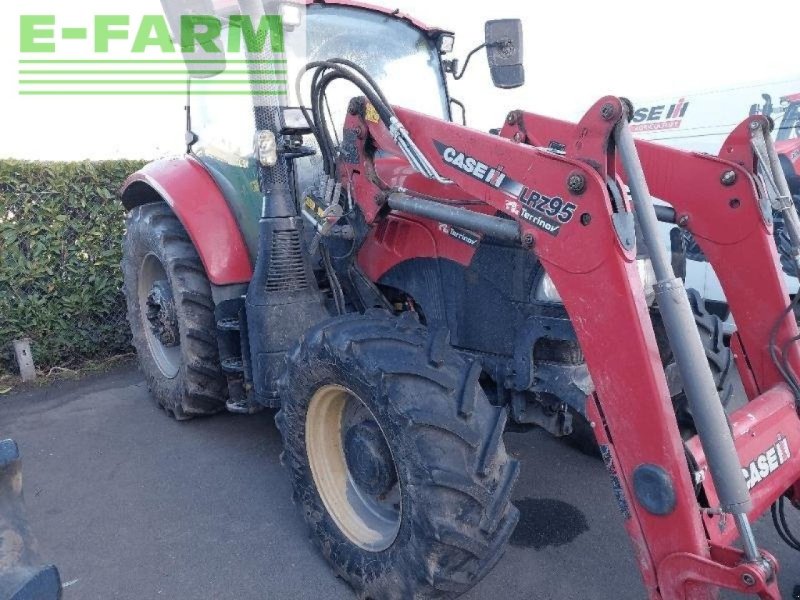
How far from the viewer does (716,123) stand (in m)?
5.91

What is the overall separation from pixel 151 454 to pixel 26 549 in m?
2.23

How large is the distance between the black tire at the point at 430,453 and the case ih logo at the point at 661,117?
5.13 metres

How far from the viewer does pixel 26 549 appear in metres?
1.50

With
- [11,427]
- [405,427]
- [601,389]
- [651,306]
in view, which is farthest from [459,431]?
[11,427]

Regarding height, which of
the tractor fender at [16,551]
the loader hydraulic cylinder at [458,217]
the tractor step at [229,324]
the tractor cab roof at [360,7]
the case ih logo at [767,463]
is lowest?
the case ih logo at [767,463]

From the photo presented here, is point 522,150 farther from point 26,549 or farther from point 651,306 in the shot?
point 26,549

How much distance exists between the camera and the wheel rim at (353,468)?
91.2 inches

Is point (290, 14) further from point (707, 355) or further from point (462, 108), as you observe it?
point (707, 355)

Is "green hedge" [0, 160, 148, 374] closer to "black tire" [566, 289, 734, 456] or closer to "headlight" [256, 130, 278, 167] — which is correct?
"headlight" [256, 130, 278, 167]

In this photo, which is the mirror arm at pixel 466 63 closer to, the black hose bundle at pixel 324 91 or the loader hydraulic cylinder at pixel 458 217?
the black hose bundle at pixel 324 91

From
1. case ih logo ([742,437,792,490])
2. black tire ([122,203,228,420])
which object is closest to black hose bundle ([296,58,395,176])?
black tire ([122,203,228,420])

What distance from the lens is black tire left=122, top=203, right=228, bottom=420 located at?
3.51m

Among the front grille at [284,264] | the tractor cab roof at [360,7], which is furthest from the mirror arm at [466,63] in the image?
the front grille at [284,264]

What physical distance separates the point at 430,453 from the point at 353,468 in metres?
0.57
